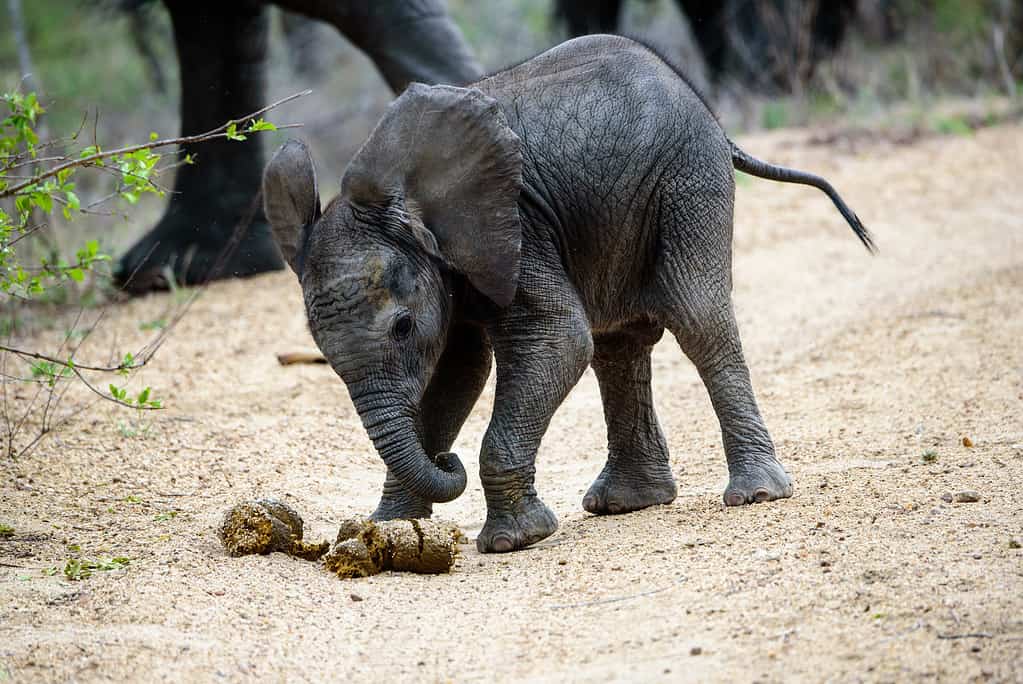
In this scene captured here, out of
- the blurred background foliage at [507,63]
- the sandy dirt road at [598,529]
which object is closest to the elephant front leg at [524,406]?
the sandy dirt road at [598,529]

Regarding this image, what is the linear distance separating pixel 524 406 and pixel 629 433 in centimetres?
96

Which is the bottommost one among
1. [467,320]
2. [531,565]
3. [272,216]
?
[531,565]

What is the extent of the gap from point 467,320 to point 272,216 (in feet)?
2.84

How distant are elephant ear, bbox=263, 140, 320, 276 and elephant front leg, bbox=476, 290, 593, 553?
0.87 meters

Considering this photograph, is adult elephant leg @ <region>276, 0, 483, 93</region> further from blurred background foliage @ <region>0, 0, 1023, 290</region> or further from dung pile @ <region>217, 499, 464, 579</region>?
dung pile @ <region>217, 499, 464, 579</region>

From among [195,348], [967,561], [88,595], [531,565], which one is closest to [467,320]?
[531,565]

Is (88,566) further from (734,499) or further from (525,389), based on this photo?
(734,499)

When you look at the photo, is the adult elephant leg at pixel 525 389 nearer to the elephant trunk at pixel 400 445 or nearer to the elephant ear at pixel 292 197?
the elephant trunk at pixel 400 445

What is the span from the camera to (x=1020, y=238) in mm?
11320

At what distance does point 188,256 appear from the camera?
36.1 ft

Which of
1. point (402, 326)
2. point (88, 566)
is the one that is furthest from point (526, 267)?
point (88, 566)

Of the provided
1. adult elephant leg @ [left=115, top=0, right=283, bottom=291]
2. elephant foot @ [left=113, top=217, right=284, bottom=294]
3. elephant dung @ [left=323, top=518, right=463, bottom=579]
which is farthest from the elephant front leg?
elephant foot @ [left=113, top=217, right=284, bottom=294]

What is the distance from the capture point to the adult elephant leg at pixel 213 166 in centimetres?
1067

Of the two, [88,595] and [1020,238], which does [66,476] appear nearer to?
[88,595]
